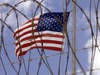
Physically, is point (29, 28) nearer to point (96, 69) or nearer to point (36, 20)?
point (36, 20)

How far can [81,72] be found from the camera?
13930 millimetres

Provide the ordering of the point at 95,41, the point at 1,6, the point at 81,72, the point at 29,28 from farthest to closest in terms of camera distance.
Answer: the point at 29,28, the point at 1,6, the point at 95,41, the point at 81,72

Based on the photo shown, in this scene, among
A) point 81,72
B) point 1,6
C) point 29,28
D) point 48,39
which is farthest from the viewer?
point 29,28

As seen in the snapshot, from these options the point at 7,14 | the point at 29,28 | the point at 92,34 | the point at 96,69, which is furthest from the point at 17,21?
the point at 96,69

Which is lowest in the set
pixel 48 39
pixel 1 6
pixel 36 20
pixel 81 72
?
pixel 81 72

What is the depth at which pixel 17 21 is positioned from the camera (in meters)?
16.1

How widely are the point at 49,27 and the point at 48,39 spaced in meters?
1.32

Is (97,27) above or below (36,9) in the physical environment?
below

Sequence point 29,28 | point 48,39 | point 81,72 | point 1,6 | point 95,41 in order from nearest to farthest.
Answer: point 81,72 < point 95,41 < point 1,6 < point 48,39 < point 29,28

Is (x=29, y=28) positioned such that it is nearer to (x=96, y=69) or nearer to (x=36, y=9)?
(x=36, y=9)

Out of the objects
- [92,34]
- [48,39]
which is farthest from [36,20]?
[92,34]

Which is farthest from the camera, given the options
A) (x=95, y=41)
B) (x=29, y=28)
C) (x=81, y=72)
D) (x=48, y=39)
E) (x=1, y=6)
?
(x=29, y=28)

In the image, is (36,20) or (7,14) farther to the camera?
(36,20)

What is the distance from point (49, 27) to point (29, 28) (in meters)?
1.67
